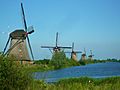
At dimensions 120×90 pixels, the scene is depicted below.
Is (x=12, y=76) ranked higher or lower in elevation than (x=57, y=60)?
higher

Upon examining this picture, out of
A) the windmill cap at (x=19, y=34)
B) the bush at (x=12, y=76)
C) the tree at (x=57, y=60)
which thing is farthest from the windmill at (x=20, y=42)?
the bush at (x=12, y=76)

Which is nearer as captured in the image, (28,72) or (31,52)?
(28,72)

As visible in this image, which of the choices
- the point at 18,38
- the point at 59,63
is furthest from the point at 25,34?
the point at 59,63

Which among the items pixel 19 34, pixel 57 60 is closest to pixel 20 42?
pixel 19 34

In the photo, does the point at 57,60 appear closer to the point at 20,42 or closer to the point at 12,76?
the point at 20,42

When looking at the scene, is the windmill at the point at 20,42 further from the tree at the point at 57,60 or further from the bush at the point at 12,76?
the bush at the point at 12,76

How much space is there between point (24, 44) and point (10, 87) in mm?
38793

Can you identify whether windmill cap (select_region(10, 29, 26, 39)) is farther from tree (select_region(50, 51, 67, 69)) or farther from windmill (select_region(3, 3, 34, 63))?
tree (select_region(50, 51, 67, 69))

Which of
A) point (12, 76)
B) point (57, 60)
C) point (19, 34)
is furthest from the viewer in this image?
point (57, 60)

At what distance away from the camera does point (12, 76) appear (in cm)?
1333

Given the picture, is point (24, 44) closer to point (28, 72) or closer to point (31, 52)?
point (31, 52)

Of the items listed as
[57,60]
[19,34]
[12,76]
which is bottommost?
[57,60]

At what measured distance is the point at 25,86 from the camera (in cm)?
1360

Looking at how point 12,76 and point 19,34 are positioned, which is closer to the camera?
point 12,76
